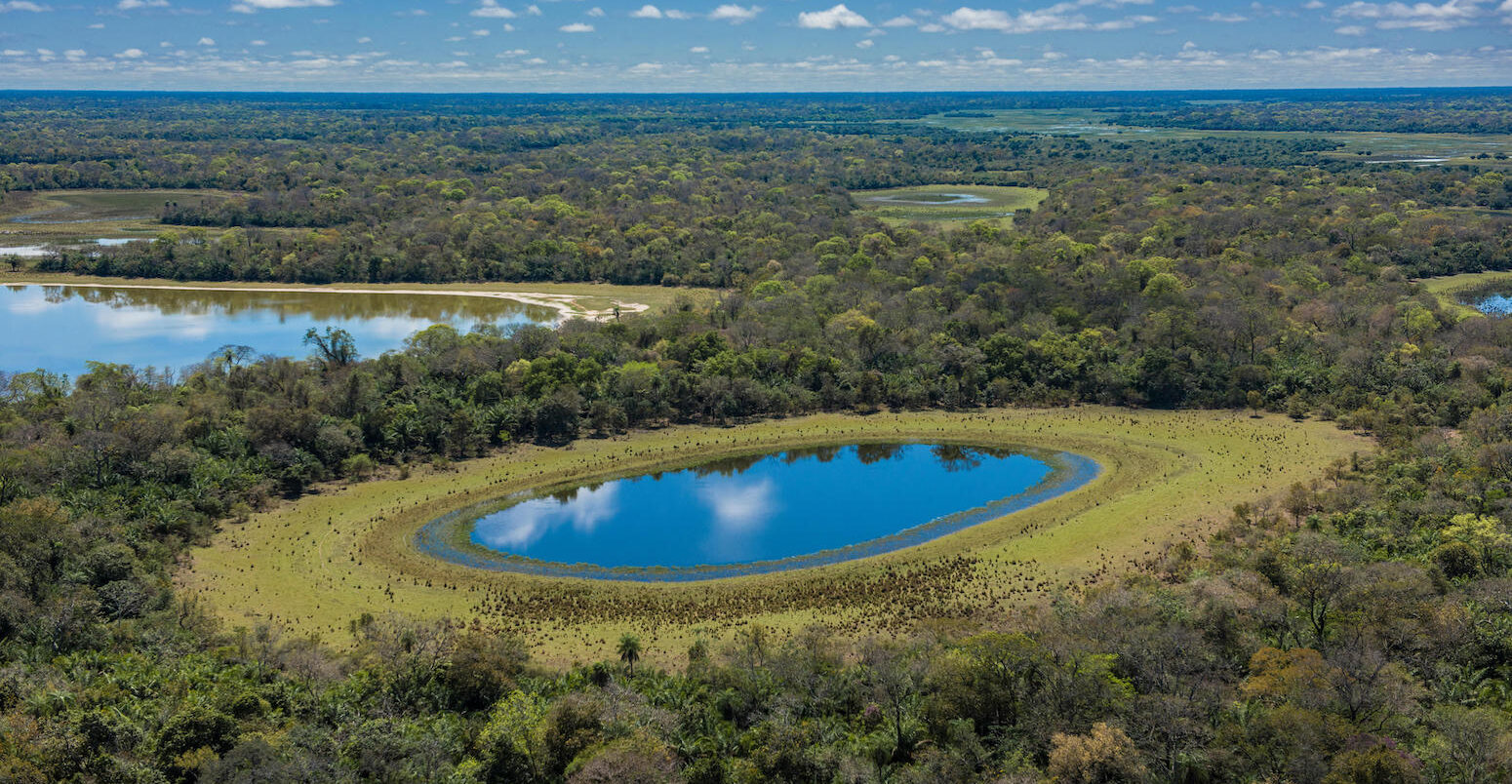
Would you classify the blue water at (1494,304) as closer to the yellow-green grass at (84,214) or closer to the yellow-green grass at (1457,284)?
the yellow-green grass at (1457,284)

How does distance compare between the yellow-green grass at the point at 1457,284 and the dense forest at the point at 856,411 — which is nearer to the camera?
the dense forest at the point at 856,411

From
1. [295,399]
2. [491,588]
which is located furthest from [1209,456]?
[295,399]

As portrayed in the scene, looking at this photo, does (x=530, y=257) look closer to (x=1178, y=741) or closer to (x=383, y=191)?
(x=383, y=191)

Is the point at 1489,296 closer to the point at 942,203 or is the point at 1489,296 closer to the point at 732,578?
the point at 732,578

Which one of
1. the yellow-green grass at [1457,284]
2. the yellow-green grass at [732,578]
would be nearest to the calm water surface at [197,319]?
the yellow-green grass at [732,578]

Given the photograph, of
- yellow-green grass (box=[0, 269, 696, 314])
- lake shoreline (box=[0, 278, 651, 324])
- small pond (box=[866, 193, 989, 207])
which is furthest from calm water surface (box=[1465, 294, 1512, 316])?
small pond (box=[866, 193, 989, 207])

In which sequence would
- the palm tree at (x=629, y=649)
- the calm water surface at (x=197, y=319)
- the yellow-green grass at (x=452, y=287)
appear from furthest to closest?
the yellow-green grass at (x=452, y=287) < the calm water surface at (x=197, y=319) < the palm tree at (x=629, y=649)
